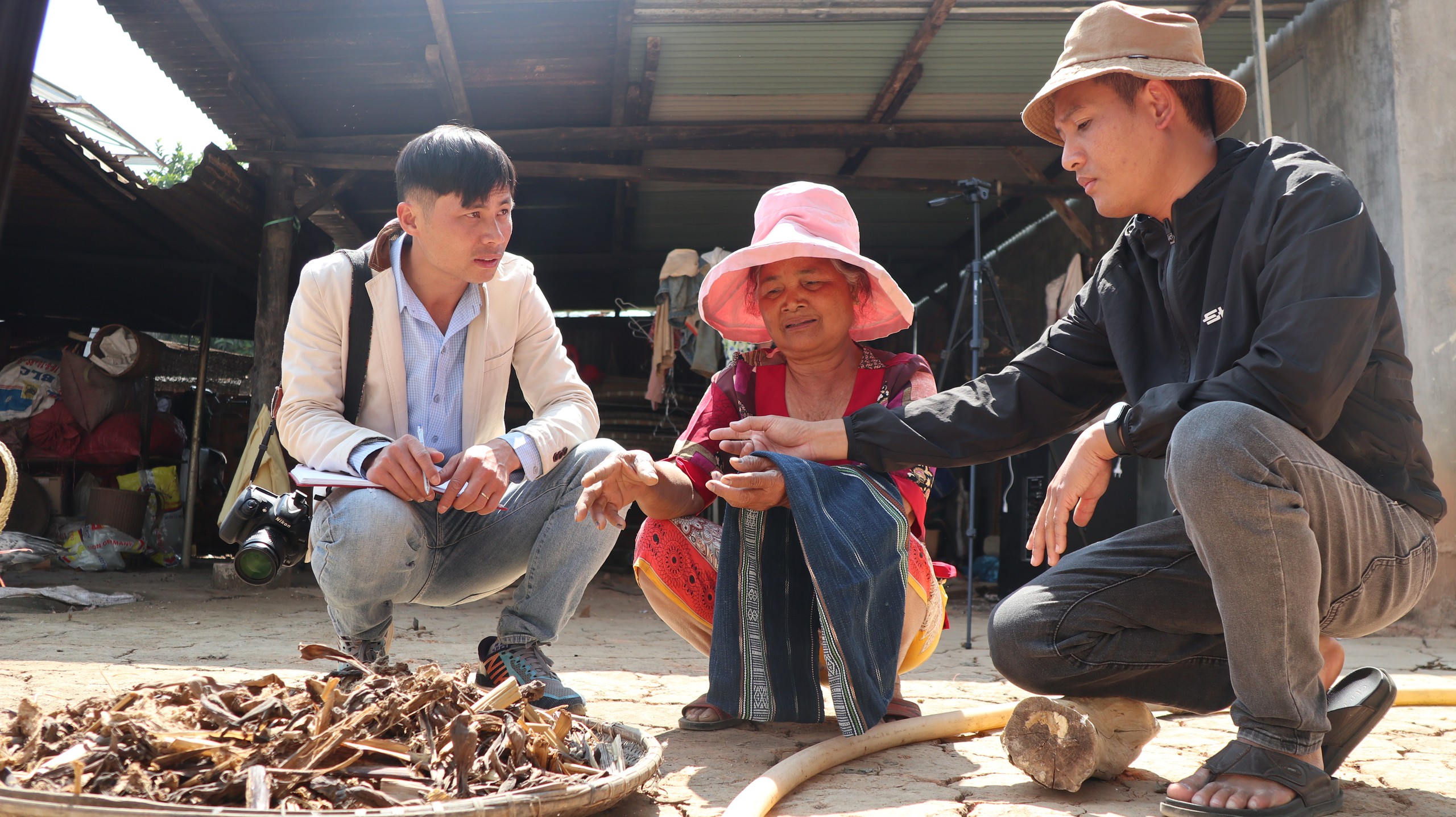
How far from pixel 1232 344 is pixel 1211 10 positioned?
159 inches

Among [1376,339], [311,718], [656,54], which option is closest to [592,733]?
[311,718]

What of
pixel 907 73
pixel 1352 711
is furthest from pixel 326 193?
pixel 1352 711

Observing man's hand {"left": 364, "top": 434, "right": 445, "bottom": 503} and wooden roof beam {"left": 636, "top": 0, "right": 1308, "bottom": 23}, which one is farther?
wooden roof beam {"left": 636, "top": 0, "right": 1308, "bottom": 23}

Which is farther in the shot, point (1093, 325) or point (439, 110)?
point (439, 110)

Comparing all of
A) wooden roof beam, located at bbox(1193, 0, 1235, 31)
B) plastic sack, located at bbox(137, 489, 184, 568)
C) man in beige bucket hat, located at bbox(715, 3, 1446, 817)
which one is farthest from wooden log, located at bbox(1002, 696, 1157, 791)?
plastic sack, located at bbox(137, 489, 184, 568)

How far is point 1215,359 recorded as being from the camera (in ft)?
6.11

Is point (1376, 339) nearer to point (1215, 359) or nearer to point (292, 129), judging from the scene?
point (1215, 359)

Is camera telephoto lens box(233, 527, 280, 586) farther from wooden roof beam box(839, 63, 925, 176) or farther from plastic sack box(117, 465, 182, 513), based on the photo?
plastic sack box(117, 465, 182, 513)

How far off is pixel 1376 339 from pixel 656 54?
4333 millimetres

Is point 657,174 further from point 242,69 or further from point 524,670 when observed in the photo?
point 524,670

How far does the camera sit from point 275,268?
21.4 feet

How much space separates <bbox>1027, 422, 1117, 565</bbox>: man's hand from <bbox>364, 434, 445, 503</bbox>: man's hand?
1321 mm

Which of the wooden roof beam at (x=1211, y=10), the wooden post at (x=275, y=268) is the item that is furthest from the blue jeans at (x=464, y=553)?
the wooden post at (x=275, y=268)

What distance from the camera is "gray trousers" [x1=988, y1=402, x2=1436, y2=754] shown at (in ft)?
5.35
